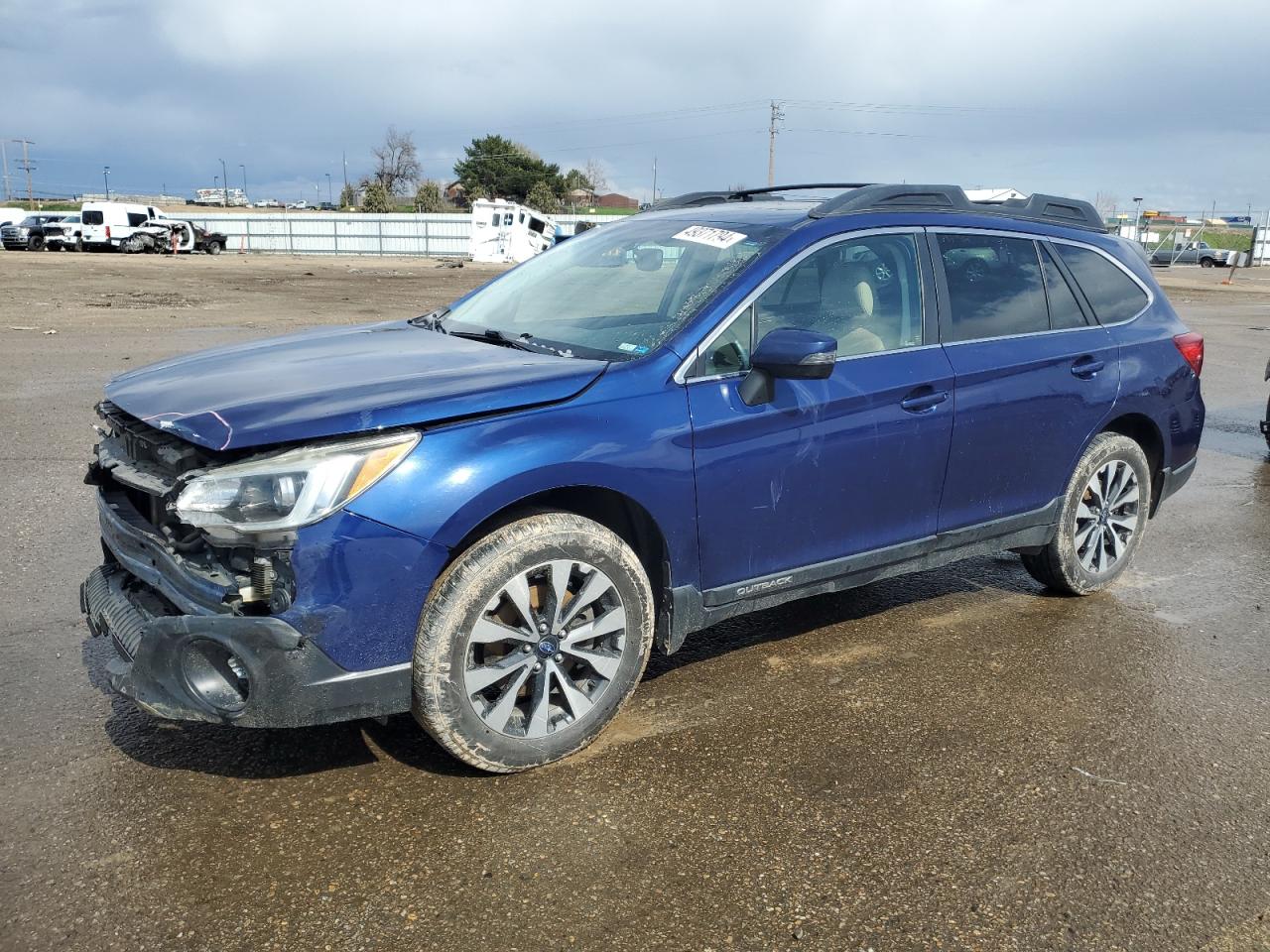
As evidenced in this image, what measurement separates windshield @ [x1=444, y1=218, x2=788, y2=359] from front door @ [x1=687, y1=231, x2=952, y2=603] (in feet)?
0.74

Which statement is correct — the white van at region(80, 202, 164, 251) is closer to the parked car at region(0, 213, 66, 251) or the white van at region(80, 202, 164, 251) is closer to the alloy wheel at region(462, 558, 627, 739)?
the parked car at region(0, 213, 66, 251)

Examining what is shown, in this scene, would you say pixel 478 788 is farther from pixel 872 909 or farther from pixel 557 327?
pixel 557 327

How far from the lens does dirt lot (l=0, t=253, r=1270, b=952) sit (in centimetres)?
268

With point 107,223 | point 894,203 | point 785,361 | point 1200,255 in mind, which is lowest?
point 785,361

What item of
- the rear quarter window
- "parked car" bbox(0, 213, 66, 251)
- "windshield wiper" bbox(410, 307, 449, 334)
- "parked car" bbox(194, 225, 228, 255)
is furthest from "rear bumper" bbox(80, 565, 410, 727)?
"parked car" bbox(194, 225, 228, 255)

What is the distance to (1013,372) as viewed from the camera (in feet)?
14.6

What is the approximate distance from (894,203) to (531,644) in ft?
7.85

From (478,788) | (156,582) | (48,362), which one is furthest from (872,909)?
(48,362)

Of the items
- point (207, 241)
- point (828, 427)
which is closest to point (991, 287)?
point (828, 427)

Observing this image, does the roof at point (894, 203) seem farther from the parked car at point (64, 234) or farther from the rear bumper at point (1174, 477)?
the parked car at point (64, 234)

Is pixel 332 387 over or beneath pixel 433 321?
beneath

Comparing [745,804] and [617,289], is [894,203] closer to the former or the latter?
[617,289]

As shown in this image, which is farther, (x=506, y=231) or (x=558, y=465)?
(x=506, y=231)

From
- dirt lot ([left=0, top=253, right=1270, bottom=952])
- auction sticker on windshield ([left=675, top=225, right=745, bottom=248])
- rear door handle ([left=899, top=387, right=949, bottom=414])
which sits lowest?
dirt lot ([left=0, top=253, right=1270, bottom=952])
